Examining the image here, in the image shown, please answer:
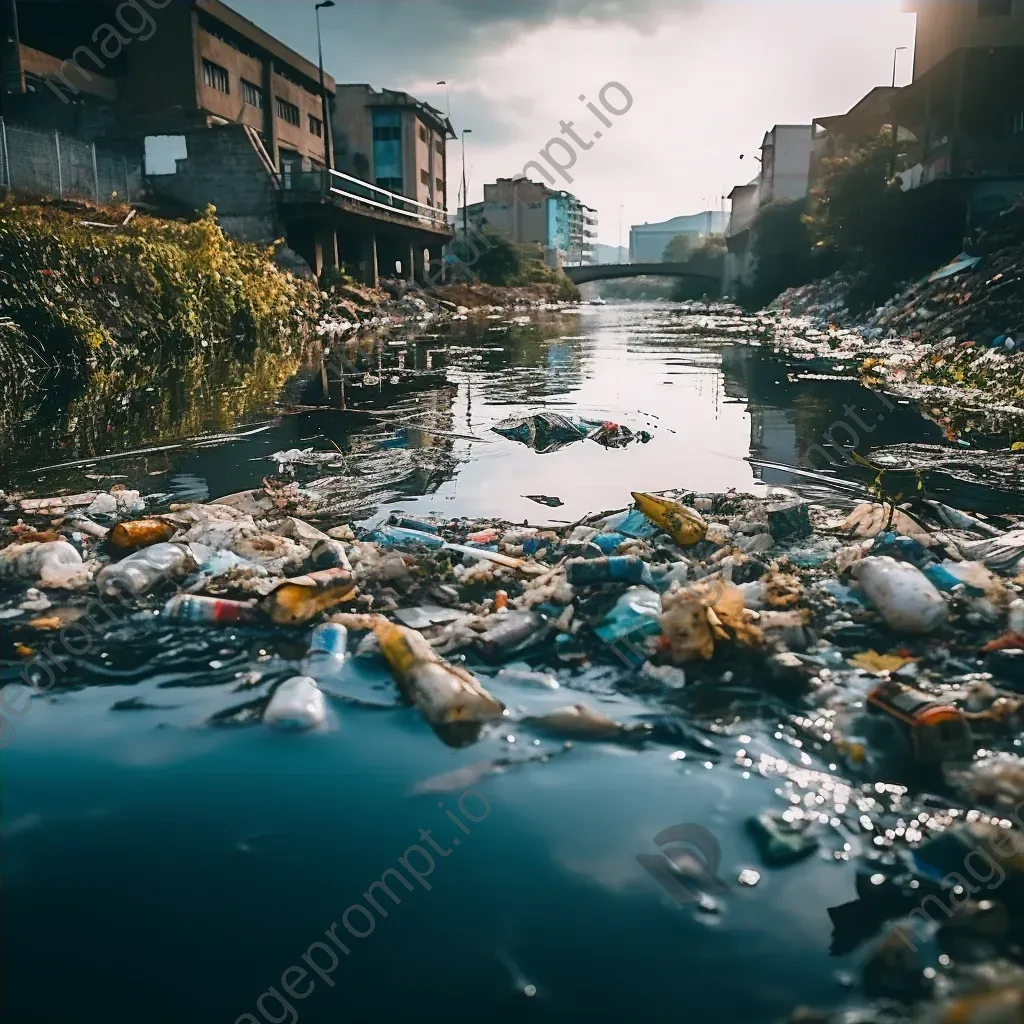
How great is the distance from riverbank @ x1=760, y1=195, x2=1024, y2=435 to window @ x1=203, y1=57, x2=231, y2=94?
882 inches

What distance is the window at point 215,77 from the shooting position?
1230 inches

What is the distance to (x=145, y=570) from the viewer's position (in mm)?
3506

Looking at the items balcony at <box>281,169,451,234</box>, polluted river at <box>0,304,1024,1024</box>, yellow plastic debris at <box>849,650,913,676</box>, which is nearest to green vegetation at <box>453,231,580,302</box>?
balcony at <box>281,169,451,234</box>

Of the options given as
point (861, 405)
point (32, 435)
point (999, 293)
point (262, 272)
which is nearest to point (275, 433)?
point (32, 435)

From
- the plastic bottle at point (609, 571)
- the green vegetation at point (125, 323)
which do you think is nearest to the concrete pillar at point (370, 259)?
the green vegetation at point (125, 323)

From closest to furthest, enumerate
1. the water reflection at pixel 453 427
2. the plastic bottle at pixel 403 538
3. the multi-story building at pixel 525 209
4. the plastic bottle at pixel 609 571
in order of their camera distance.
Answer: the plastic bottle at pixel 609 571, the plastic bottle at pixel 403 538, the water reflection at pixel 453 427, the multi-story building at pixel 525 209

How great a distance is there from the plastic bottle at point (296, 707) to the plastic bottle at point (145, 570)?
106cm

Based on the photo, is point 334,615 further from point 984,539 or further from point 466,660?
point 984,539

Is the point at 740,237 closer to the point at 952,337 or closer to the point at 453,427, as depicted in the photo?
the point at 952,337

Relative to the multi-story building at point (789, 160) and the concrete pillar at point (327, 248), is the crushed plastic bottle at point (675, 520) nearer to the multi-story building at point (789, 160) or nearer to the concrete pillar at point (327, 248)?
the concrete pillar at point (327, 248)

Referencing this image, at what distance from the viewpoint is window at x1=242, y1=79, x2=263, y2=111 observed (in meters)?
34.6

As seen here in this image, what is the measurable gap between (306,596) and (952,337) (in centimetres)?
1379

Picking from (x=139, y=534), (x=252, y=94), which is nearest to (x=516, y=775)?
(x=139, y=534)

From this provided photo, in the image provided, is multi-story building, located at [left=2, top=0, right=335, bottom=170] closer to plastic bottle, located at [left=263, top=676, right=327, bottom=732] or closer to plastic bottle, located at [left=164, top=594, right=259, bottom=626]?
plastic bottle, located at [left=164, top=594, right=259, bottom=626]
